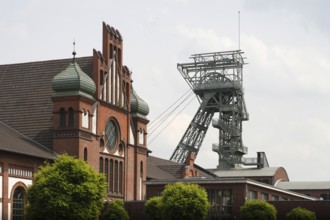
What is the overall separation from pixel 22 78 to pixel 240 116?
55.1 meters

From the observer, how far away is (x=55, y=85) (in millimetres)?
77938

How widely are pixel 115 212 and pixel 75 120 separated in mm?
10067

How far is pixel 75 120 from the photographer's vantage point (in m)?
77.1

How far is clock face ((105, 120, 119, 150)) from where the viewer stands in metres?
84.0

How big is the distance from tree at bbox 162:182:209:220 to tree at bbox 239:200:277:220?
522 cm

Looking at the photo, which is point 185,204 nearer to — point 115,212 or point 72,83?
point 115,212

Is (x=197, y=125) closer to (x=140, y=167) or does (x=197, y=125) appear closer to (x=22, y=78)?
(x=140, y=167)

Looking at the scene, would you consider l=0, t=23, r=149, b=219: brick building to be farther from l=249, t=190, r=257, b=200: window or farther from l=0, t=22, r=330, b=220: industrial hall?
l=249, t=190, r=257, b=200: window

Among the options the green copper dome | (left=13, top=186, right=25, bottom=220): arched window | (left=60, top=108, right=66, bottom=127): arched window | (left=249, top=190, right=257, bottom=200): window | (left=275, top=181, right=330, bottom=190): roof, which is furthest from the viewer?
(left=275, top=181, right=330, bottom=190): roof

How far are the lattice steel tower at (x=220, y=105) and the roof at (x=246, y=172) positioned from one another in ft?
12.7

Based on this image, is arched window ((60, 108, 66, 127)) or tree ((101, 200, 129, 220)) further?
tree ((101, 200, 129, 220))

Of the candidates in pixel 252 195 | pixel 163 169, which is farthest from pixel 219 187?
pixel 163 169

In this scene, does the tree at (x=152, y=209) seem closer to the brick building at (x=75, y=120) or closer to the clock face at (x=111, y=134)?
the brick building at (x=75, y=120)

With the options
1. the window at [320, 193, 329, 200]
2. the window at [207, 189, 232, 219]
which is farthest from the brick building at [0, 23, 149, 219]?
the window at [320, 193, 329, 200]
